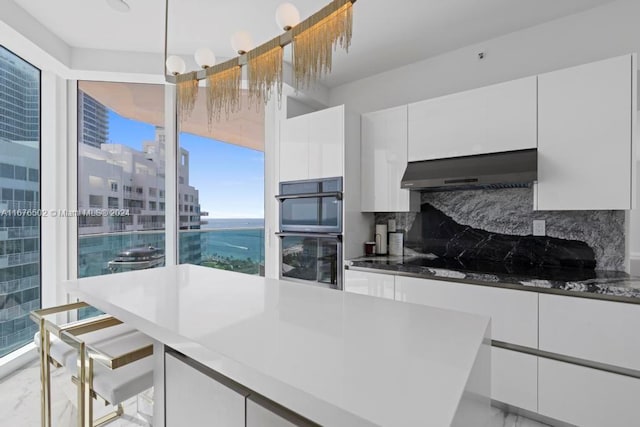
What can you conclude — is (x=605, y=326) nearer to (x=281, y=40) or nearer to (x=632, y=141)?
(x=632, y=141)

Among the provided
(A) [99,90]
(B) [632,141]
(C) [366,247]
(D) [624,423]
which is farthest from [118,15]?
(D) [624,423]

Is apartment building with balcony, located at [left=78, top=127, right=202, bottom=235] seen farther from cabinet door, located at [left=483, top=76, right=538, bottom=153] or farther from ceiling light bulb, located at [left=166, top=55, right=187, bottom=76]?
cabinet door, located at [left=483, top=76, right=538, bottom=153]

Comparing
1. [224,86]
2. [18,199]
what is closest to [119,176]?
[18,199]

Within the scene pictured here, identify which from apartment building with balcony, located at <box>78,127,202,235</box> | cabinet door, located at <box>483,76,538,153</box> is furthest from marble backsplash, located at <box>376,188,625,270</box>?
apartment building with balcony, located at <box>78,127,202,235</box>

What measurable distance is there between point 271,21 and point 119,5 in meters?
1.02

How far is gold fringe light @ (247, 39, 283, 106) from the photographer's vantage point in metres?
1.50

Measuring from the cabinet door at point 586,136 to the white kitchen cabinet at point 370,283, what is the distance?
1.17m

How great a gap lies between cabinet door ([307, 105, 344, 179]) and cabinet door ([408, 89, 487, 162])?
1.95 ft

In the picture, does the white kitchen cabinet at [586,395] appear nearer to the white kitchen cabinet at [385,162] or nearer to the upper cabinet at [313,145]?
the white kitchen cabinet at [385,162]

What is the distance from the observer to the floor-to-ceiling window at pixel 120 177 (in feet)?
10.1

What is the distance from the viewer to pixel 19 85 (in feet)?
8.72

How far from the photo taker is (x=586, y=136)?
1.95m

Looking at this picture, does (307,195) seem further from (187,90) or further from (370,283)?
(187,90)

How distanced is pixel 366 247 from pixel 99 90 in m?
3.04
